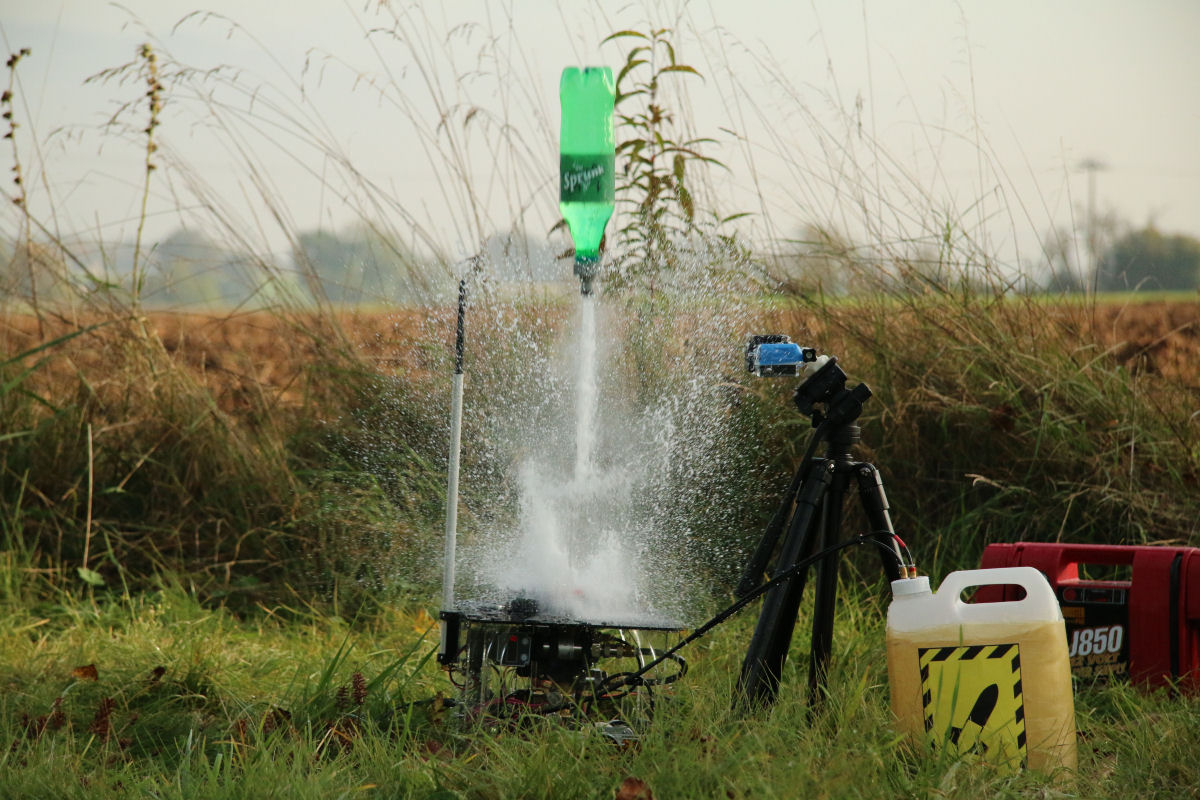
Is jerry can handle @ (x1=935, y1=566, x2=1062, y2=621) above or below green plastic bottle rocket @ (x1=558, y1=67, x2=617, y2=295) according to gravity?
below

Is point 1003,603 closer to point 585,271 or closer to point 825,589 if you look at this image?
point 825,589

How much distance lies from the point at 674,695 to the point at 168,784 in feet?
3.46

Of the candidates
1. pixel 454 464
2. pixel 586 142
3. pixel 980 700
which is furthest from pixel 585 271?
pixel 980 700

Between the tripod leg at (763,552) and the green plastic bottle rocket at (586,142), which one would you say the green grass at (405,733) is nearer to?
the tripod leg at (763,552)

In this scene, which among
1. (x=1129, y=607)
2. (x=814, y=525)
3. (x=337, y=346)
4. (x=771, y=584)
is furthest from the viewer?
(x=337, y=346)

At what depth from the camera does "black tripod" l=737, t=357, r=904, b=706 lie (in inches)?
85.1

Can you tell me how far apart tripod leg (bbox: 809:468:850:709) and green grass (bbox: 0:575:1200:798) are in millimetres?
54

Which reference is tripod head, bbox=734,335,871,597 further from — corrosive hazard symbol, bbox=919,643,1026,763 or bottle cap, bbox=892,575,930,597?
corrosive hazard symbol, bbox=919,643,1026,763

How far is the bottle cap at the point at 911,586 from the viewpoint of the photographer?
6.72 feet

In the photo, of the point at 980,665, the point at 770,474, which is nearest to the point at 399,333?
the point at 770,474

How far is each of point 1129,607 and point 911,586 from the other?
84 cm

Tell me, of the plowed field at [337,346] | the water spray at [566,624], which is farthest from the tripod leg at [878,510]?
the plowed field at [337,346]

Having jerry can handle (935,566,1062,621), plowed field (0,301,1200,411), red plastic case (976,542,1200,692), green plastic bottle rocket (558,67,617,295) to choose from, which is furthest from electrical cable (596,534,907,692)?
plowed field (0,301,1200,411)

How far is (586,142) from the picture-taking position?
85.6 inches
